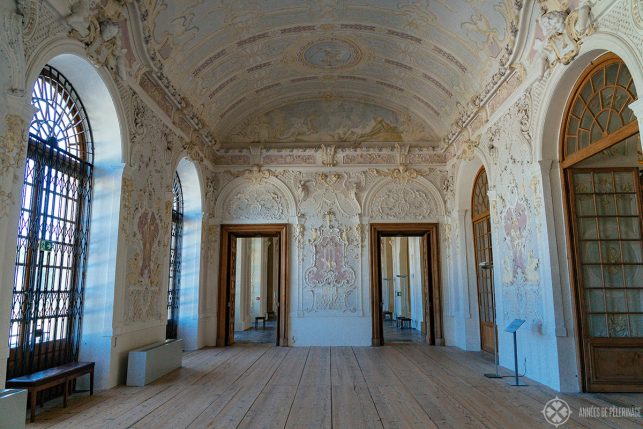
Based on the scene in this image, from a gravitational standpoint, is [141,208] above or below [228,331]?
above

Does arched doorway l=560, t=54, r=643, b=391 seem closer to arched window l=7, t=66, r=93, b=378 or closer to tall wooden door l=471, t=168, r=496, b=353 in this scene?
tall wooden door l=471, t=168, r=496, b=353

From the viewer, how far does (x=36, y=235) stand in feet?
16.7

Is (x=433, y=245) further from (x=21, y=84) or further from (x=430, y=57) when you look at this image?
(x=21, y=84)

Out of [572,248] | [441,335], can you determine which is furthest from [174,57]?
[441,335]

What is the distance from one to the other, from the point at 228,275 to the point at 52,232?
5.59 m

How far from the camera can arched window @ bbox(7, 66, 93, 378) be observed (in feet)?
16.1

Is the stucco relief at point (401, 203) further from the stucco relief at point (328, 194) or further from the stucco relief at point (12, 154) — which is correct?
the stucco relief at point (12, 154)

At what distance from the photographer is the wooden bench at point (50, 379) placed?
436 centimetres

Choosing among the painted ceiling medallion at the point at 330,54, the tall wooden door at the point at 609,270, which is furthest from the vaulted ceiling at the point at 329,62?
the tall wooden door at the point at 609,270

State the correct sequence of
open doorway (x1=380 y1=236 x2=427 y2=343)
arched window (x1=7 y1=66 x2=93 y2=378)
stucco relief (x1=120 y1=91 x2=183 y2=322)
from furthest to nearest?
open doorway (x1=380 y1=236 x2=427 y2=343), stucco relief (x1=120 y1=91 x2=183 y2=322), arched window (x1=7 y1=66 x2=93 y2=378)

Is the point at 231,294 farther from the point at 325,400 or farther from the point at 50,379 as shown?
the point at 50,379

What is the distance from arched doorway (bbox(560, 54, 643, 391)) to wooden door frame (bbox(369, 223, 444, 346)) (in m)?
4.87

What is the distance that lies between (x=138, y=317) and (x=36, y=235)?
7.25 ft

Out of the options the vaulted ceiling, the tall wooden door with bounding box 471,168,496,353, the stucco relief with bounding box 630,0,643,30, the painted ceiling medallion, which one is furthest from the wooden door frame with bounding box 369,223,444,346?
the stucco relief with bounding box 630,0,643,30
